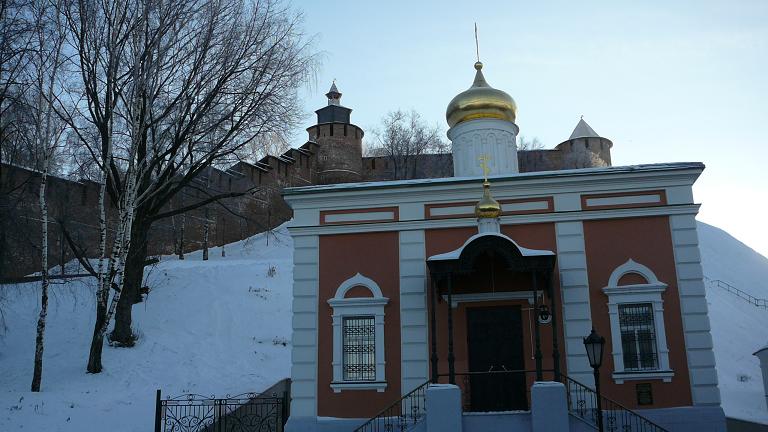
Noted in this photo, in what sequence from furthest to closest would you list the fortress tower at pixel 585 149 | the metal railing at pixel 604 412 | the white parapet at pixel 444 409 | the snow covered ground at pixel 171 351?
the fortress tower at pixel 585 149 < the snow covered ground at pixel 171 351 < the metal railing at pixel 604 412 < the white parapet at pixel 444 409

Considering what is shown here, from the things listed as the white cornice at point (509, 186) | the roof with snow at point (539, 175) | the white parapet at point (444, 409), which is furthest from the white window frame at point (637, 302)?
the white parapet at point (444, 409)

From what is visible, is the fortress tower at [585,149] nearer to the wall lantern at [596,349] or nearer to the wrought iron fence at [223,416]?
the wrought iron fence at [223,416]

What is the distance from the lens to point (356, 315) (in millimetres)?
11734

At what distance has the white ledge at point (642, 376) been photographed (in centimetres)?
1069

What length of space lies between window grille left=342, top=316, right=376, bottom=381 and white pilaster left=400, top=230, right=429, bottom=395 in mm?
521

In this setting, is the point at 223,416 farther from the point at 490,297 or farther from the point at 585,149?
the point at 585,149

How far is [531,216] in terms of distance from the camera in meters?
11.7

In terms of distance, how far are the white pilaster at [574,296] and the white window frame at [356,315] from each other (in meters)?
2.93

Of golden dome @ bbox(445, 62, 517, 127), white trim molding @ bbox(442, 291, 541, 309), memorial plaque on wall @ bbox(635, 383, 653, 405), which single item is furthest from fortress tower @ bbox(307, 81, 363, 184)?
memorial plaque on wall @ bbox(635, 383, 653, 405)

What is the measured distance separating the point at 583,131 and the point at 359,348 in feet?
129

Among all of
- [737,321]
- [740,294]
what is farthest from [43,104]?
[740,294]

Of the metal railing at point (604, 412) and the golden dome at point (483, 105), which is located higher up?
the golden dome at point (483, 105)

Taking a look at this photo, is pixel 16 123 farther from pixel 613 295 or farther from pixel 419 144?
pixel 419 144

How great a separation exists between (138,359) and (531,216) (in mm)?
9525
